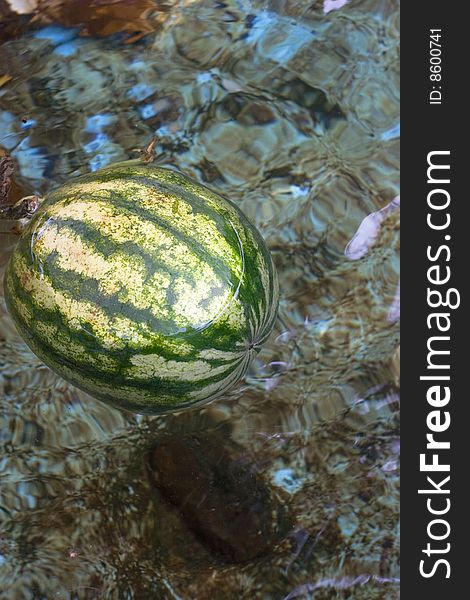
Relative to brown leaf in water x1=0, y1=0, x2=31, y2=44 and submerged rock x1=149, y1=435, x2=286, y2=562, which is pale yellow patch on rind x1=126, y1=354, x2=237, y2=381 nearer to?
submerged rock x1=149, y1=435, x2=286, y2=562

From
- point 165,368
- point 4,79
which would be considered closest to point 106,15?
point 4,79

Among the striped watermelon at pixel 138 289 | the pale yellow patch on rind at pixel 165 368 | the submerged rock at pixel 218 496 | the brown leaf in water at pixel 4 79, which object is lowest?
the submerged rock at pixel 218 496

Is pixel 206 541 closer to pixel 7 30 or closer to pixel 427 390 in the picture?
pixel 427 390

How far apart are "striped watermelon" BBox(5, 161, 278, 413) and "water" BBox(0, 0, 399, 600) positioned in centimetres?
100

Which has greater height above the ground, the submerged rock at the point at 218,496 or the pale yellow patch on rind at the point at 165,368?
the pale yellow patch on rind at the point at 165,368

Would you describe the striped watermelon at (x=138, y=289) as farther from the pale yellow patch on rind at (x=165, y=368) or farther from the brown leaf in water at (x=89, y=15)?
the brown leaf in water at (x=89, y=15)

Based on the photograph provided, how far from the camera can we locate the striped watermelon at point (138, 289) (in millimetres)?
1950

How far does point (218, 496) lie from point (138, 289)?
1472 mm

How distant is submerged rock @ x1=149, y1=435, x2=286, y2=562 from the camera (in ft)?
9.91

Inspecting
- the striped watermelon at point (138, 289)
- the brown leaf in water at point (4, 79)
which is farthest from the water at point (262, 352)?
the striped watermelon at point (138, 289)

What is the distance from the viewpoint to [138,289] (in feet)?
6.37

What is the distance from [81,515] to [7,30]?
2.21 meters

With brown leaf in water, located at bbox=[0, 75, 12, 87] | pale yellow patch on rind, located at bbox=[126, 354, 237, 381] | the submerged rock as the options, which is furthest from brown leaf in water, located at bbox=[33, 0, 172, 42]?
the submerged rock

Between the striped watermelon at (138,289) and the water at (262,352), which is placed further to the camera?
the water at (262,352)
